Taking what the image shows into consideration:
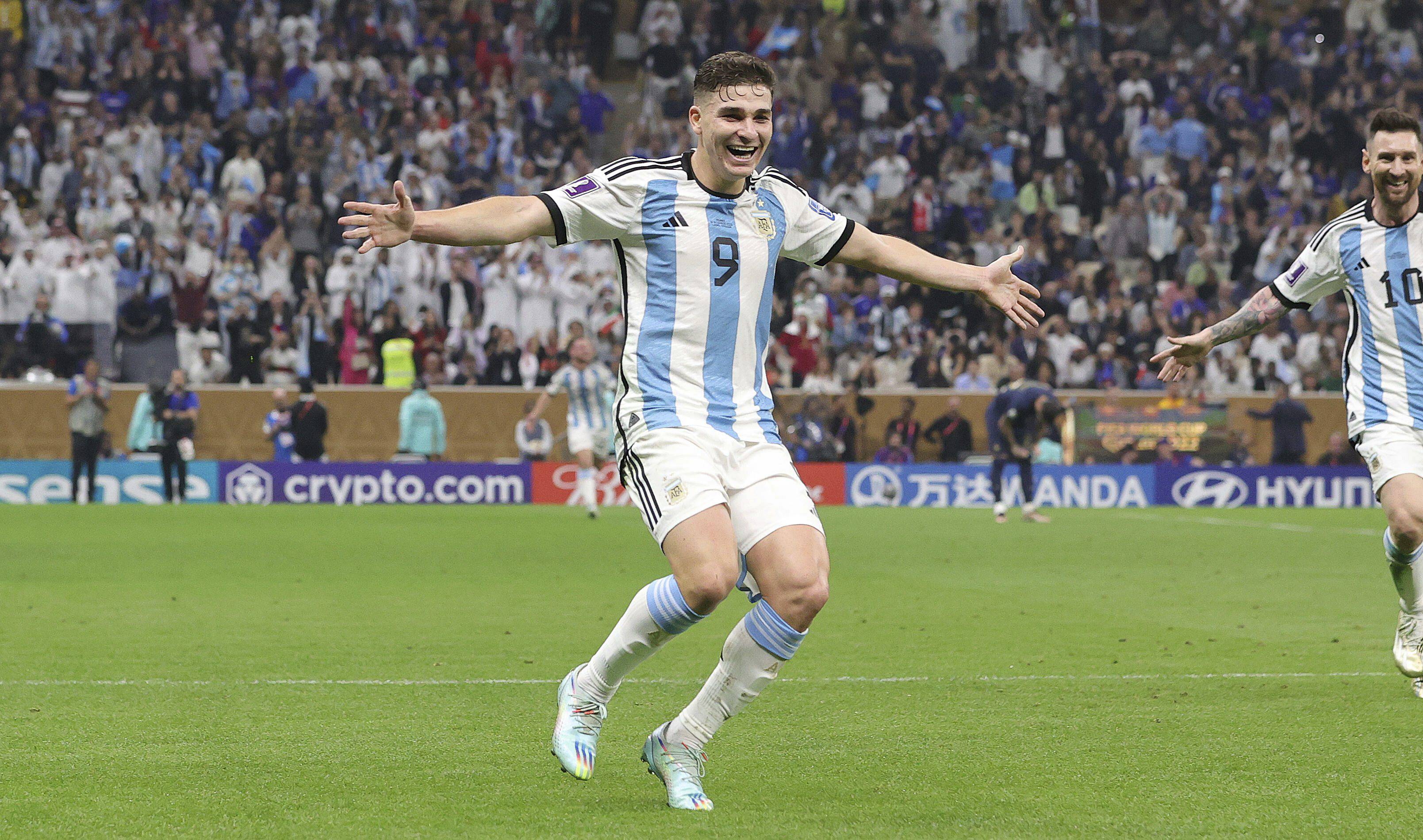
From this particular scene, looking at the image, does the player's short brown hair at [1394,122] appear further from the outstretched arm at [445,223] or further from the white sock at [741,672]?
the outstretched arm at [445,223]

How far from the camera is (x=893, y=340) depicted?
25.4 m

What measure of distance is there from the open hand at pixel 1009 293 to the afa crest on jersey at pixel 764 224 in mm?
762

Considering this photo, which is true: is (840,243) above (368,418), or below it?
above

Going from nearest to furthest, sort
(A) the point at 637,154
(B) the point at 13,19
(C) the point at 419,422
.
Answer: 1. (C) the point at 419,422
2. (B) the point at 13,19
3. (A) the point at 637,154

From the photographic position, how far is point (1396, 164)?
289 inches

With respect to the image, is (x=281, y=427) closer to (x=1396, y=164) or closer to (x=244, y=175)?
(x=244, y=175)

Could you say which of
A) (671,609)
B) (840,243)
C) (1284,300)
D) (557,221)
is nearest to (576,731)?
(671,609)

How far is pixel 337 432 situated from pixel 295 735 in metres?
17.8

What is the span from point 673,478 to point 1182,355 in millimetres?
3545

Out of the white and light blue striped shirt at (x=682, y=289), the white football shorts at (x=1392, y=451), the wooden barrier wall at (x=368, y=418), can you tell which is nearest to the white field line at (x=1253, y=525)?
the wooden barrier wall at (x=368, y=418)

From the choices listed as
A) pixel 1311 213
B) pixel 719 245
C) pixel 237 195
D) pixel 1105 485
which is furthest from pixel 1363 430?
pixel 1311 213

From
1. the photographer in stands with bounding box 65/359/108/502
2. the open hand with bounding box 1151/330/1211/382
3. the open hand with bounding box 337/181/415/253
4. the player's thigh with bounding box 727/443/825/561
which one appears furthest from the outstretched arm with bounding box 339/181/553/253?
the photographer in stands with bounding box 65/359/108/502

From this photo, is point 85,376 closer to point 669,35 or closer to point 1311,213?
point 669,35

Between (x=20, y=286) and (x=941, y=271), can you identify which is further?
(x=20, y=286)
